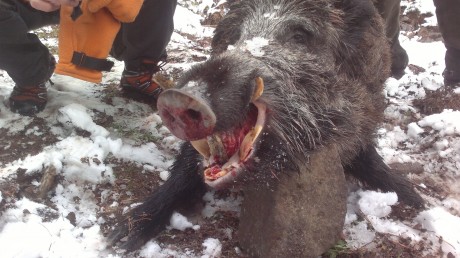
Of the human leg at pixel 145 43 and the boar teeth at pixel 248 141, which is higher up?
the boar teeth at pixel 248 141

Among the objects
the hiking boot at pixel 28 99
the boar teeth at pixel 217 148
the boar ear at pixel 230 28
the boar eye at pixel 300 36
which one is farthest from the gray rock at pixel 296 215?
the hiking boot at pixel 28 99

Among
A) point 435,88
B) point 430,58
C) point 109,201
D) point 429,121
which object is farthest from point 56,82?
point 430,58

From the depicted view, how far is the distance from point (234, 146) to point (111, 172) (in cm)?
117

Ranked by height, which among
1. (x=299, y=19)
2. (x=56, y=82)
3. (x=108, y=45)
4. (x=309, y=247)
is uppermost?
(x=299, y=19)

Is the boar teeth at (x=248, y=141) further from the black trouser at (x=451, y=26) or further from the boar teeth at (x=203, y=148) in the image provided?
the black trouser at (x=451, y=26)

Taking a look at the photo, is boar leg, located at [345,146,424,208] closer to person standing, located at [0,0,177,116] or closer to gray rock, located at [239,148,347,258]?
gray rock, located at [239,148,347,258]

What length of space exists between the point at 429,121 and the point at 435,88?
0.81 metres

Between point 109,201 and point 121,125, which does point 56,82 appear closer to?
point 121,125

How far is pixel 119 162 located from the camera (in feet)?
10.4

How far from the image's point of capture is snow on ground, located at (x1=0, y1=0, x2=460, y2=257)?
8.20 ft

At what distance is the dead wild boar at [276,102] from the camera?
6.63 ft

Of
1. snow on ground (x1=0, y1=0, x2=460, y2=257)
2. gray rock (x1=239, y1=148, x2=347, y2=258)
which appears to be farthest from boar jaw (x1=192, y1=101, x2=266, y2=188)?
snow on ground (x1=0, y1=0, x2=460, y2=257)

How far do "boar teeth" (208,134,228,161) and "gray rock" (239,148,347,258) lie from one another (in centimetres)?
37

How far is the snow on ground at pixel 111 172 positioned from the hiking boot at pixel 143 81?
121 mm
